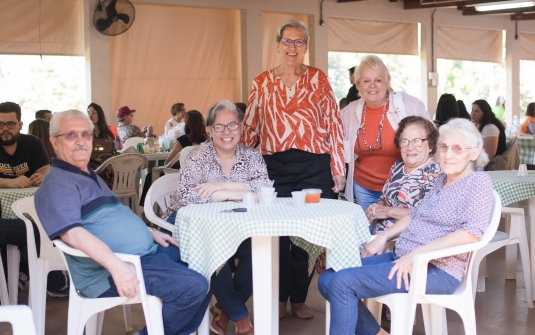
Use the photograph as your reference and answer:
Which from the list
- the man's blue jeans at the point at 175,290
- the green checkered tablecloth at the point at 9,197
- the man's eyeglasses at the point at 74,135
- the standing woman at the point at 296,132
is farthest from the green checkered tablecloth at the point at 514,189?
the green checkered tablecloth at the point at 9,197

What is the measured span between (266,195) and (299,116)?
0.82 m

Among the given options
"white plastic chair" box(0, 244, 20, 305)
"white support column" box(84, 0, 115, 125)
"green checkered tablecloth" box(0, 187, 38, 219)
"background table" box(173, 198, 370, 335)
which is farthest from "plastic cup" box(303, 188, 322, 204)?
"white support column" box(84, 0, 115, 125)

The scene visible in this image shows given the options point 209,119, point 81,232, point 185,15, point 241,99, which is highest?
point 185,15

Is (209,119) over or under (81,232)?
Result: over

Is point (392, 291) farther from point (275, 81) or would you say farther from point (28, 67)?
point (28, 67)

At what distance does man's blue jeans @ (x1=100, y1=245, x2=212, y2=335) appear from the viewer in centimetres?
275

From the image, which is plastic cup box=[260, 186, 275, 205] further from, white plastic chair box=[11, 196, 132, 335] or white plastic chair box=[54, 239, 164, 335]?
white plastic chair box=[11, 196, 132, 335]

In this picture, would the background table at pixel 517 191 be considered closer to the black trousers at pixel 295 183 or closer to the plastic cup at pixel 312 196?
the black trousers at pixel 295 183

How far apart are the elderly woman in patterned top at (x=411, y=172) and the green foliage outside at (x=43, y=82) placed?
7.24 m

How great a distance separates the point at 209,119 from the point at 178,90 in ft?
24.3

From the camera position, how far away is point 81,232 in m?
2.64

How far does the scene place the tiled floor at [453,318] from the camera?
12.1 ft

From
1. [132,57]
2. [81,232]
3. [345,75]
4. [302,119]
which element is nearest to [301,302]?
[302,119]

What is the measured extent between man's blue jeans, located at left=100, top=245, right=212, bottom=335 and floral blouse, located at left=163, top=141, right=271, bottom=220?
2.13 feet
